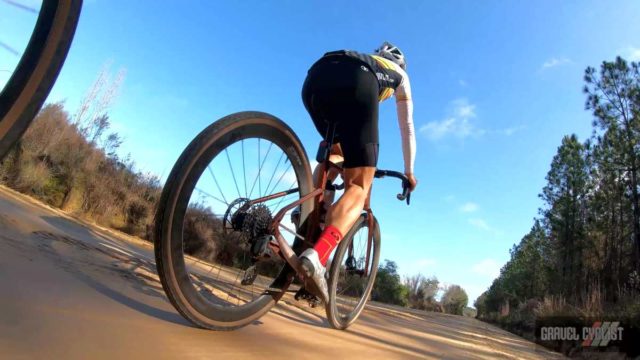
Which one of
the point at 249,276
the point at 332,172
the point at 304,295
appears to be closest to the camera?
the point at 249,276

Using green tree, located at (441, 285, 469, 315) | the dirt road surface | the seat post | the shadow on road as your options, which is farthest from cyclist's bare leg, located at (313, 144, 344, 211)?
green tree, located at (441, 285, 469, 315)

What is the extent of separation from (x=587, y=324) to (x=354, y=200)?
28.0 feet

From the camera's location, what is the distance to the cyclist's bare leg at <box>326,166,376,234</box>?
2.01 m

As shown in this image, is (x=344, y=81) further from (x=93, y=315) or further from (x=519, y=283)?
(x=519, y=283)

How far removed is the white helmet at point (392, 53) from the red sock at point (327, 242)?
48.2 inches

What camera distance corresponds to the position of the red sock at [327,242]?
6.21 feet

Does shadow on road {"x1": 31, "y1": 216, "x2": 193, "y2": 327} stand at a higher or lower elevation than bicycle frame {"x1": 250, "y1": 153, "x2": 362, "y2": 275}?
lower

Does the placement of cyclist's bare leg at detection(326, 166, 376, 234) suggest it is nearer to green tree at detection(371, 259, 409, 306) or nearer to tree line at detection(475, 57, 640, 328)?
tree line at detection(475, 57, 640, 328)

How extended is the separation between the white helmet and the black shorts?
0.50 meters

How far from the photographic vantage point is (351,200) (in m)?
2.09

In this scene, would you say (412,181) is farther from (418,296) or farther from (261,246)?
(418,296)

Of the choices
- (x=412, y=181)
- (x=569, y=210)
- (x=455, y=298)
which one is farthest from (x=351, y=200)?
(x=455, y=298)

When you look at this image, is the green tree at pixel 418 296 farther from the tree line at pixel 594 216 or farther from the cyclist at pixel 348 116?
the cyclist at pixel 348 116

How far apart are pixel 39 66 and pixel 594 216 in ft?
110
